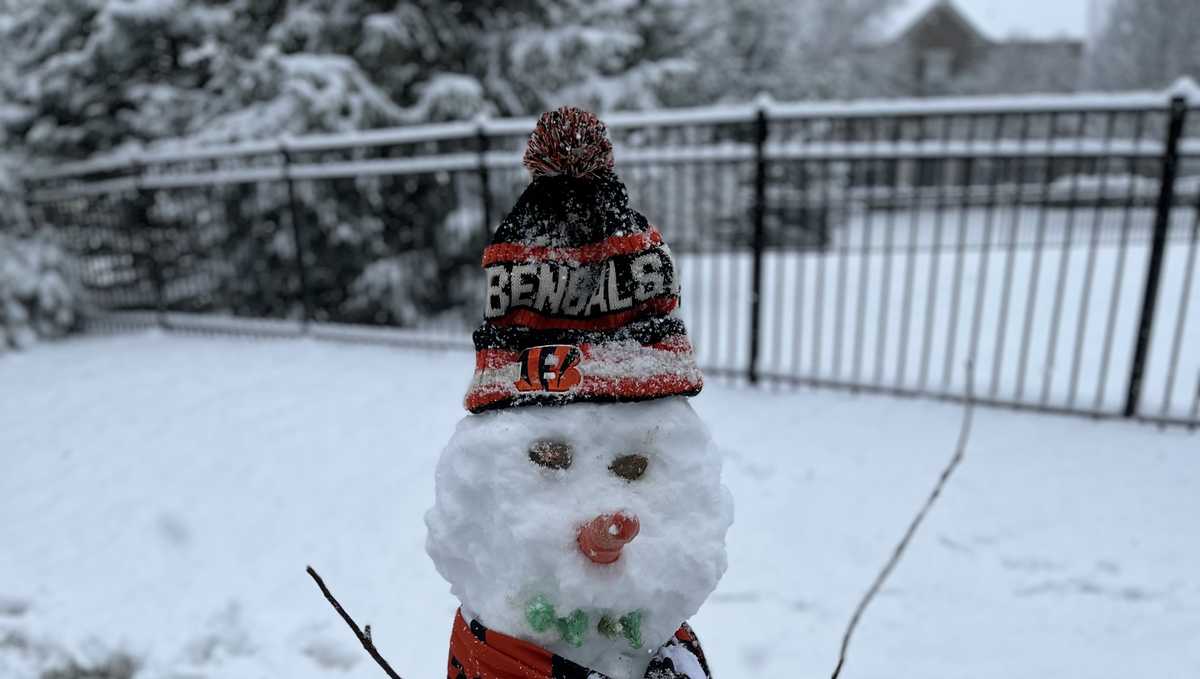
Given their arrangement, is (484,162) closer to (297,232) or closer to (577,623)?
(297,232)

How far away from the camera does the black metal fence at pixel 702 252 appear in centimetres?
464

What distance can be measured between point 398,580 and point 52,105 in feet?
25.0

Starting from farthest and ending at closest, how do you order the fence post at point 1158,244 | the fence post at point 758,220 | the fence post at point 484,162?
the fence post at point 484,162 < the fence post at point 758,220 < the fence post at point 1158,244

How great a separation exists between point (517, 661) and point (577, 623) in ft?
0.41

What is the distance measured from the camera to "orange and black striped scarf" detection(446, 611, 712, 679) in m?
1.25

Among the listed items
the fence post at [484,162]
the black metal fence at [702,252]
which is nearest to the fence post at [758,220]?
the black metal fence at [702,252]

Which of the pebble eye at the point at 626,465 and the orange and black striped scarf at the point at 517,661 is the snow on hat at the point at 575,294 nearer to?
the pebble eye at the point at 626,465

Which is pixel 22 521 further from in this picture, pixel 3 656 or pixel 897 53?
pixel 897 53

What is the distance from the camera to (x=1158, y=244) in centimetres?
410

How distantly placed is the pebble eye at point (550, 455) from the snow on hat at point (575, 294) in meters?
0.07

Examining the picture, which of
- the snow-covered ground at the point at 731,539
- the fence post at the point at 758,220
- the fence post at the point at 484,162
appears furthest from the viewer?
the fence post at the point at 484,162

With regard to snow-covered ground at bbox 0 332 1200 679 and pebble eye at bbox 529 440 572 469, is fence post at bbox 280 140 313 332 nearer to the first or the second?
snow-covered ground at bbox 0 332 1200 679

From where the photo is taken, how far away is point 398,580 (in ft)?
10.9

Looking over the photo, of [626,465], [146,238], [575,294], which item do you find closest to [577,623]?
[626,465]
